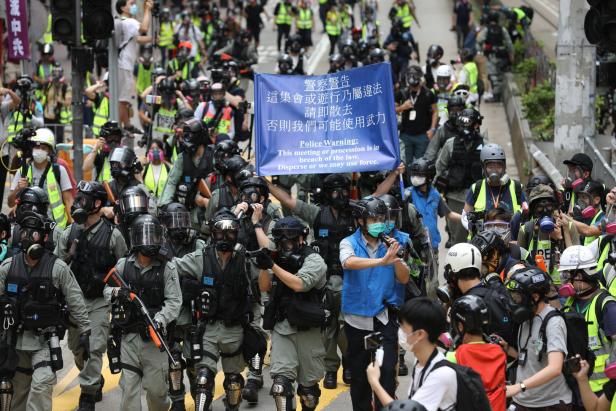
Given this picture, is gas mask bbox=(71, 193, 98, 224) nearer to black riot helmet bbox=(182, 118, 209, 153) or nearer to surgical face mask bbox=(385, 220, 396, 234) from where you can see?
surgical face mask bbox=(385, 220, 396, 234)

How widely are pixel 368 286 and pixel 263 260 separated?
2.81ft

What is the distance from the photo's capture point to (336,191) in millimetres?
12680

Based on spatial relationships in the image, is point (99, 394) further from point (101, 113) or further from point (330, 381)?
point (101, 113)

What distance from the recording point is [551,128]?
21.6 metres

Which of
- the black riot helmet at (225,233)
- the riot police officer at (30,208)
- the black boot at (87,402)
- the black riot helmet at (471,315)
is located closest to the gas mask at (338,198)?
the black riot helmet at (225,233)

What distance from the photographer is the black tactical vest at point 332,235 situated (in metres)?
12.6

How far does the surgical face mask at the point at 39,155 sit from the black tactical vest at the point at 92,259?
2.30 meters

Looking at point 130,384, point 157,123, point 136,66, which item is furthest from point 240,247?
point 136,66

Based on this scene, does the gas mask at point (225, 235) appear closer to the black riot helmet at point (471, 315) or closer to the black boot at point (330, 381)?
the black boot at point (330, 381)

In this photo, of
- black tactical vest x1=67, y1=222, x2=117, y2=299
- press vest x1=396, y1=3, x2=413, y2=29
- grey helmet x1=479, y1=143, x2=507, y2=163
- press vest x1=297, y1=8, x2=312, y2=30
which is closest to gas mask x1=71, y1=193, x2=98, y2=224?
black tactical vest x1=67, y1=222, x2=117, y2=299

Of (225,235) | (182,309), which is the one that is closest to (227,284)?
(225,235)

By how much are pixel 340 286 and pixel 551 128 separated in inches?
391

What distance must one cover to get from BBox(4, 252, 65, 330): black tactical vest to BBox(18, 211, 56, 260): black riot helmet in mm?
129

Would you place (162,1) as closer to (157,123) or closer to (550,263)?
(157,123)
